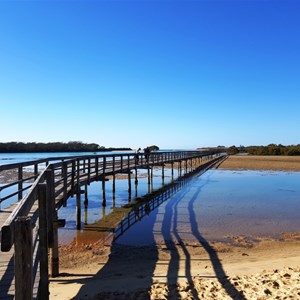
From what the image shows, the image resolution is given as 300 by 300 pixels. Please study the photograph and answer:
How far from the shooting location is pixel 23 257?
122 inches

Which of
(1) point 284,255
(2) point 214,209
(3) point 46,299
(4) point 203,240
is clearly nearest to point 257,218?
(2) point 214,209

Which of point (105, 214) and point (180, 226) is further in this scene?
point (105, 214)

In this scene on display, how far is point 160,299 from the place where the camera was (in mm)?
5945

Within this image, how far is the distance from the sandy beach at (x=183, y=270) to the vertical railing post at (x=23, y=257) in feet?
10.7

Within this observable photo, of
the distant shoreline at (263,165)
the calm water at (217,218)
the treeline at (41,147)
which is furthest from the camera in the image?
the treeline at (41,147)

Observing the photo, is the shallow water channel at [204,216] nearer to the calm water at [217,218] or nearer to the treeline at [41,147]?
the calm water at [217,218]

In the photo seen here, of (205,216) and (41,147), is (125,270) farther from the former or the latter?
(41,147)

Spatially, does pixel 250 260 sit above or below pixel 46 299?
below

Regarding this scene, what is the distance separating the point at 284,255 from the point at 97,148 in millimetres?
129756

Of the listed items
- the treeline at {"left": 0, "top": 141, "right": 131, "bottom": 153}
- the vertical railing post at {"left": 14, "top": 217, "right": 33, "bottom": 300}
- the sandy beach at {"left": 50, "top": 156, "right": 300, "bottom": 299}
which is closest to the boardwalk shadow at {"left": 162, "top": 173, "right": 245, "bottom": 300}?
the sandy beach at {"left": 50, "top": 156, "right": 300, "bottom": 299}

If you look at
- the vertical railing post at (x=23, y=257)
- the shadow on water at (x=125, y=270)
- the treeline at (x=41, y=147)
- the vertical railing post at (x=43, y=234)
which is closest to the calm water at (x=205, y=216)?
the shadow on water at (x=125, y=270)

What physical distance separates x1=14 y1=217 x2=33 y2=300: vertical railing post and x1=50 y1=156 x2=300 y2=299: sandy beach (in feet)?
10.7

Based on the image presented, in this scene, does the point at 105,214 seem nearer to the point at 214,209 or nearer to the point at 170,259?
the point at 214,209

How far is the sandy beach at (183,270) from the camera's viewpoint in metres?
6.21
